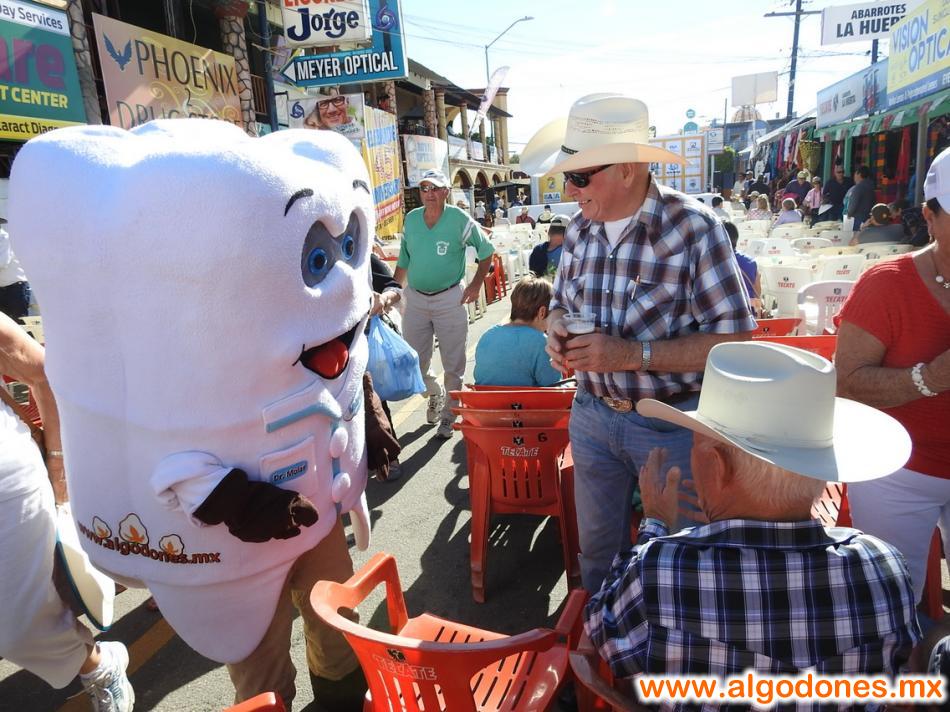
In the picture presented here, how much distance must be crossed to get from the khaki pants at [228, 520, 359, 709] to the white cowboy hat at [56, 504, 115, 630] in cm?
63

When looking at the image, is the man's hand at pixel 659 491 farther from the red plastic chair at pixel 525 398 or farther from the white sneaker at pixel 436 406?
the white sneaker at pixel 436 406

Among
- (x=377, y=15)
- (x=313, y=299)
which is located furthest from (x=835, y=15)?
(x=313, y=299)

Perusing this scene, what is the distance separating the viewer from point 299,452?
1727mm

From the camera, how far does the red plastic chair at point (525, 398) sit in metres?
3.02

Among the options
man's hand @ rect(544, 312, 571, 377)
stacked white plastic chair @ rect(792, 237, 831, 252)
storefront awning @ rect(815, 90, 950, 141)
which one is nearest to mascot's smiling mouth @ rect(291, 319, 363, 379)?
man's hand @ rect(544, 312, 571, 377)

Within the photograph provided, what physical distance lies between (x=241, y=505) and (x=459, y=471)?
3012mm

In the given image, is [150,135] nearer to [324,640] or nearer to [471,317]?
[324,640]

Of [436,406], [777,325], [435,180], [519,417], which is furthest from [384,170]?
[519,417]

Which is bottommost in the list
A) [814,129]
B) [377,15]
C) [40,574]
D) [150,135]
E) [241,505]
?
[40,574]

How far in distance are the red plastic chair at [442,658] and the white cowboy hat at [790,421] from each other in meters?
0.67

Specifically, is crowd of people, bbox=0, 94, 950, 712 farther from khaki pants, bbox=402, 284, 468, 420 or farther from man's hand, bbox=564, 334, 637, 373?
khaki pants, bbox=402, 284, 468, 420

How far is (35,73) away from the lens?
717 centimetres

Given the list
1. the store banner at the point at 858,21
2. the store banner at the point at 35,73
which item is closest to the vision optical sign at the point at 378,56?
the store banner at the point at 35,73

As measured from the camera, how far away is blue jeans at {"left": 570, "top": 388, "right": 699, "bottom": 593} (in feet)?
7.15
